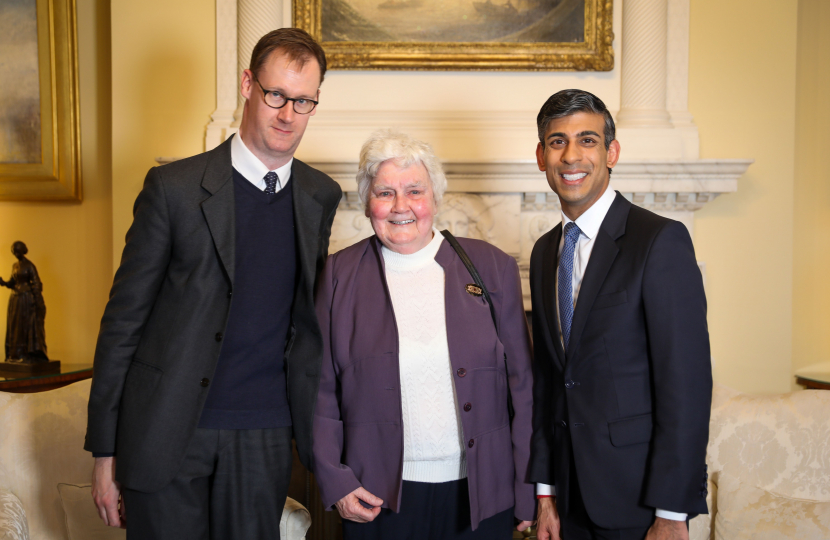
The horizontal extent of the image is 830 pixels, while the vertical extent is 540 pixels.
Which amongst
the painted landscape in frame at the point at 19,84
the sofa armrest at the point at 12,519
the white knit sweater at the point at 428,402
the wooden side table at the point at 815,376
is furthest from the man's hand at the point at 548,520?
the painted landscape in frame at the point at 19,84

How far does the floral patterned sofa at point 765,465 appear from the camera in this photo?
232cm

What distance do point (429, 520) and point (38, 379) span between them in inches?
101

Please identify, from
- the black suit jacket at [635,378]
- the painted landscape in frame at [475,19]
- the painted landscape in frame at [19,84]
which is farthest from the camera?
the painted landscape in frame at [19,84]

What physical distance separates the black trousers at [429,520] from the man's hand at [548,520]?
0.40 feet

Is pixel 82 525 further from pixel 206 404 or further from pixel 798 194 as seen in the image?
pixel 798 194

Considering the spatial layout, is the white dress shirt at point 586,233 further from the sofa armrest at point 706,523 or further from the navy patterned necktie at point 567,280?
the sofa armrest at point 706,523

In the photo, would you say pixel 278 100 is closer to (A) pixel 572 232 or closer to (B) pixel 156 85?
(A) pixel 572 232

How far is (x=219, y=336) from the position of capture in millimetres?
1731

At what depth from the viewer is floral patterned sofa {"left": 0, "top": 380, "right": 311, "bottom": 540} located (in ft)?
7.91

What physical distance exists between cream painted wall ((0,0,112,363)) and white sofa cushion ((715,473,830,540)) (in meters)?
3.55

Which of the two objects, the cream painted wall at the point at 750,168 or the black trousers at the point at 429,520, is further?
the cream painted wall at the point at 750,168

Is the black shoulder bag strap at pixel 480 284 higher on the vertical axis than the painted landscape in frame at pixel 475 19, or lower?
lower

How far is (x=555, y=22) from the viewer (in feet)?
11.0

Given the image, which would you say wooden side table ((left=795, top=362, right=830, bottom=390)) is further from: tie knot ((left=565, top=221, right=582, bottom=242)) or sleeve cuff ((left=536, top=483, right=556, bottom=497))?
tie knot ((left=565, top=221, right=582, bottom=242))
